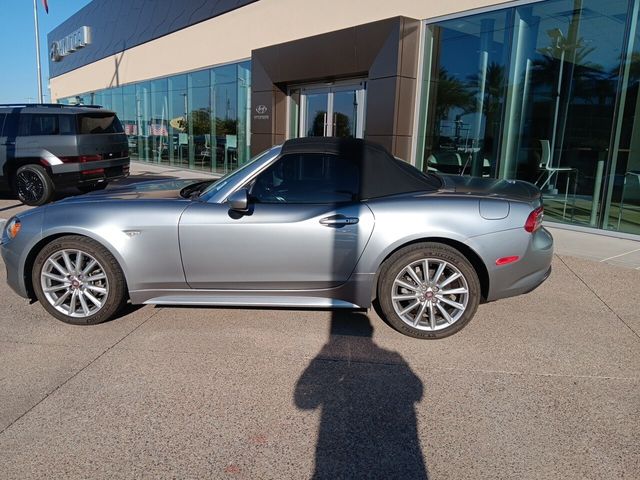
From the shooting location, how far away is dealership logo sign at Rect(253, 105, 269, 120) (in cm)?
1375

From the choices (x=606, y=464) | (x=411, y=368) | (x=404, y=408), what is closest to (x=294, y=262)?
(x=411, y=368)

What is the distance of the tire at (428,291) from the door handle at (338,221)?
42 cm

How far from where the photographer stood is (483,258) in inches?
145

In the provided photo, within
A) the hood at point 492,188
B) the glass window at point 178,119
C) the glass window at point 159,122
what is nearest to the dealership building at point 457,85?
the glass window at point 178,119

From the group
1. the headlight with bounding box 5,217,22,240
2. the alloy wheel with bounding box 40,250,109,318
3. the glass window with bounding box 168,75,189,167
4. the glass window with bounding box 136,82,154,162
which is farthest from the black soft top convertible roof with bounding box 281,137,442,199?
the glass window with bounding box 136,82,154,162

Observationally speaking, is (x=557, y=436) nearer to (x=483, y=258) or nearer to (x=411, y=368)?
(x=411, y=368)

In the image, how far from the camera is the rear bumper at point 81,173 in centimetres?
982

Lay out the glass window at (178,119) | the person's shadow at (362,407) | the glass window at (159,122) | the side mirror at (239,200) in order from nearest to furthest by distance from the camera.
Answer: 1. the person's shadow at (362,407)
2. the side mirror at (239,200)
3. the glass window at (178,119)
4. the glass window at (159,122)

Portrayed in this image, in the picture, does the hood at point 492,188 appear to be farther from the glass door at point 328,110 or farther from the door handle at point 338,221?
the glass door at point 328,110

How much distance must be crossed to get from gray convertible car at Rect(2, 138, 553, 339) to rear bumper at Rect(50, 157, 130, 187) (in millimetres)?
6497

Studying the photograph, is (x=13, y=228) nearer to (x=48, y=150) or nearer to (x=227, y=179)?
(x=227, y=179)

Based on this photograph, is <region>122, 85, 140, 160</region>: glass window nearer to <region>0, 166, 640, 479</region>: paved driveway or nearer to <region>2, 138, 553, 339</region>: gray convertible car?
<region>2, 138, 553, 339</region>: gray convertible car

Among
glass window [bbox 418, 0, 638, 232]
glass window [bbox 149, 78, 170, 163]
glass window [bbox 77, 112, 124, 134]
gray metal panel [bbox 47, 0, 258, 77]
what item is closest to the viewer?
glass window [bbox 418, 0, 638, 232]

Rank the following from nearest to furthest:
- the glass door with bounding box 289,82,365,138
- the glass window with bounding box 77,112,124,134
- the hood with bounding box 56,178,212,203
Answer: the hood with bounding box 56,178,212,203 < the glass window with bounding box 77,112,124,134 < the glass door with bounding box 289,82,365,138
